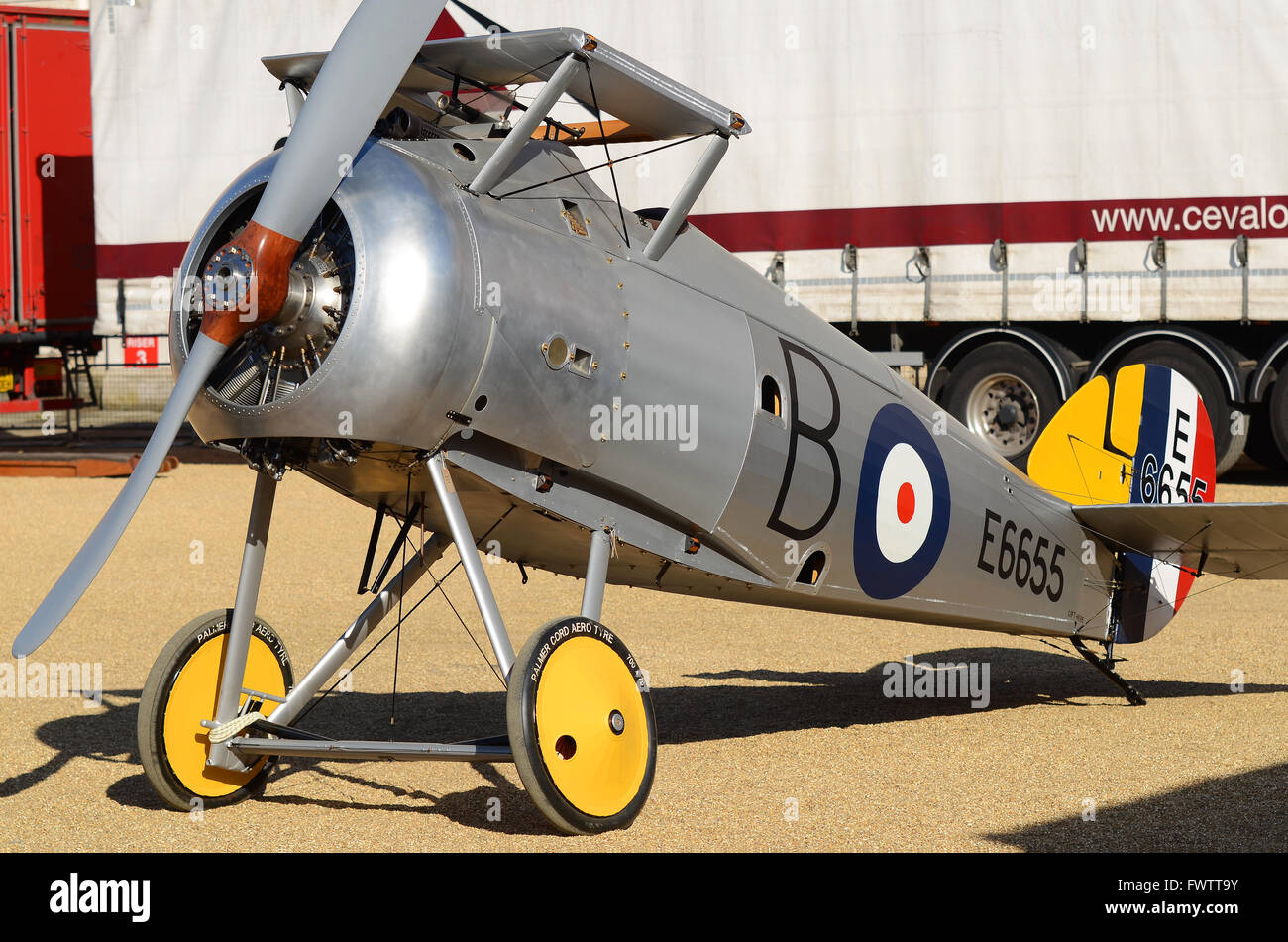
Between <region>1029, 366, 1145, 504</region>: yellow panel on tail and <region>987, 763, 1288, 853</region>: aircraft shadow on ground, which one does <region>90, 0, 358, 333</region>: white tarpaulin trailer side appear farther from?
<region>987, 763, 1288, 853</region>: aircraft shadow on ground

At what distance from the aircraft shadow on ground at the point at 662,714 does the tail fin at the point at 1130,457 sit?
55cm

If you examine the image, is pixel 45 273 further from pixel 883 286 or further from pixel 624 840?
pixel 624 840

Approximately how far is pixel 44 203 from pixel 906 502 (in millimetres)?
17963

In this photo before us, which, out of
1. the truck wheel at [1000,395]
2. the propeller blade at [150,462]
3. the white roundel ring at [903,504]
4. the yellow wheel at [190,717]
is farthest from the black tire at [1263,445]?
the propeller blade at [150,462]

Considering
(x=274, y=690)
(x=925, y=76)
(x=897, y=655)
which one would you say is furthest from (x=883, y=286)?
(x=274, y=690)

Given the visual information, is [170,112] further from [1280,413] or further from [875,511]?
[875,511]

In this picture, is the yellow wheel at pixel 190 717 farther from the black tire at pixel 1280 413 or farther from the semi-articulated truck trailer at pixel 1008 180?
Result: the black tire at pixel 1280 413

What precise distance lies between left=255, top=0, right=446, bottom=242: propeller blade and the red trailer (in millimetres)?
17143

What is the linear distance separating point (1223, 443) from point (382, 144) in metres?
14.0

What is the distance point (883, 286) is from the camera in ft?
58.4

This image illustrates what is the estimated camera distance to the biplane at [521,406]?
15.6ft

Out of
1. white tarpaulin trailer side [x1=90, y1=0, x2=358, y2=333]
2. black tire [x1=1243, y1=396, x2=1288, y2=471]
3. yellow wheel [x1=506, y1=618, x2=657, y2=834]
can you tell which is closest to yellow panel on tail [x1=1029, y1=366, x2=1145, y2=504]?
Result: yellow wheel [x1=506, y1=618, x2=657, y2=834]

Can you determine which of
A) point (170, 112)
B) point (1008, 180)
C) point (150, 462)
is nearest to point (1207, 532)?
point (150, 462)

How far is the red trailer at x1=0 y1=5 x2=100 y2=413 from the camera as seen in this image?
798 inches
